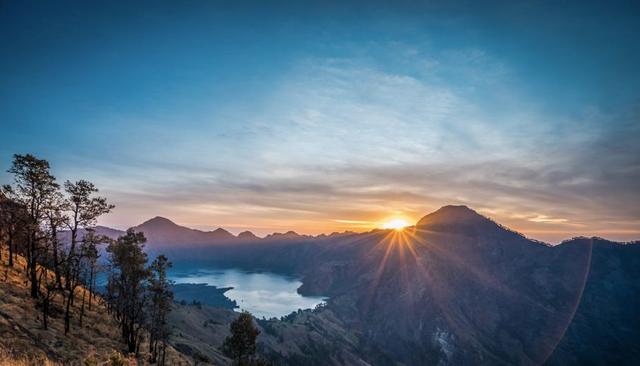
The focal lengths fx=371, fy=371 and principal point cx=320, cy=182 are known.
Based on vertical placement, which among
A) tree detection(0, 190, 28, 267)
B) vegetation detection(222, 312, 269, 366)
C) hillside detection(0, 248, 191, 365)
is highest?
tree detection(0, 190, 28, 267)

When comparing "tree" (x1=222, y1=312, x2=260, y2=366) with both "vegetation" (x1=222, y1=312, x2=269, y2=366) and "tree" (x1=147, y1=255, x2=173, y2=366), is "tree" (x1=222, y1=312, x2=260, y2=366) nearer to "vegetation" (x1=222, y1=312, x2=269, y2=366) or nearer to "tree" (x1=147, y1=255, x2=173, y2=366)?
"vegetation" (x1=222, y1=312, x2=269, y2=366)

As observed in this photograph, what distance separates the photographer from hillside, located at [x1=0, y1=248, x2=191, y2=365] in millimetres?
30539

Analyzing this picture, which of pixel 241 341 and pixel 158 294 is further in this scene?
pixel 241 341

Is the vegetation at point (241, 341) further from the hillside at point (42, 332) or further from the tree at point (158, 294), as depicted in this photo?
the hillside at point (42, 332)

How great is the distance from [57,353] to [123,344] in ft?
57.3

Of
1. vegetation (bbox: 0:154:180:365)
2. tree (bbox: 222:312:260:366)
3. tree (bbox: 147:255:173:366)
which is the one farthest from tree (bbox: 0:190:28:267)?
tree (bbox: 222:312:260:366)

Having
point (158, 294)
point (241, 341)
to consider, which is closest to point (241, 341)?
point (241, 341)

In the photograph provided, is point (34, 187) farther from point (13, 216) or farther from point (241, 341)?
point (241, 341)

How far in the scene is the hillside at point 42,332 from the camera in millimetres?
30539

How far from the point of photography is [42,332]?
1449 inches

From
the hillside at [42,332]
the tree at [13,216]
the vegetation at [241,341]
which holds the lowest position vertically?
the vegetation at [241,341]

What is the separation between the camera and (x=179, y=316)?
161875 millimetres

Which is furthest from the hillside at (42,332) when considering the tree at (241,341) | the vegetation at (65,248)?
the tree at (241,341)

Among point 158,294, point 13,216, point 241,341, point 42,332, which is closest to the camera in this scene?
point 42,332
